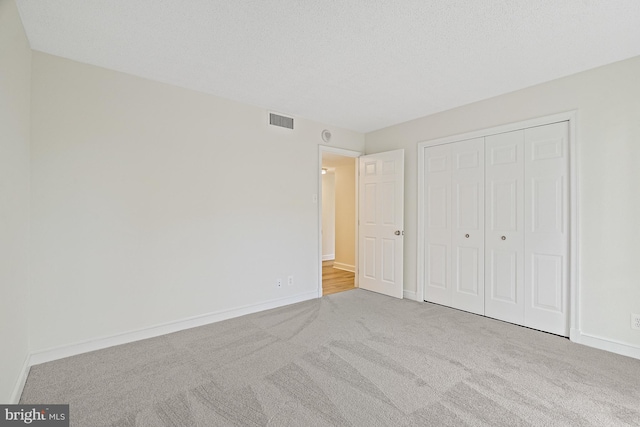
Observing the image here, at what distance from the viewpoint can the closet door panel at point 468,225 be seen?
11.7ft

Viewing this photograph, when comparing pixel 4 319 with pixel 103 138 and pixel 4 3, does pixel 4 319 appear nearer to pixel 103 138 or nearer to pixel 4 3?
pixel 103 138

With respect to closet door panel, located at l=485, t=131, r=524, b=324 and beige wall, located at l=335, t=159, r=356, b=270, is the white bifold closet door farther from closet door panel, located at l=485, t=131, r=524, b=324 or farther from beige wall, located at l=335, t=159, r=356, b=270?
beige wall, located at l=335, t=159, r=356, b=270

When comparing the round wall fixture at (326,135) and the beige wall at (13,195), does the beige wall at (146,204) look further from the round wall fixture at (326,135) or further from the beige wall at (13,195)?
the round wall fixture at (326,135)

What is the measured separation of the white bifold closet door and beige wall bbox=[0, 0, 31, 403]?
4131 millimetres

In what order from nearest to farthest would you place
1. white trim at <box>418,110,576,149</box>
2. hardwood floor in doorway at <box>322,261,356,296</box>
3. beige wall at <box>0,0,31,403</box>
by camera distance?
beige wall at <box>0,0,31,403</box>
white trim at <box>418,110,576,149</box>
hardwood floor in doorway at <box>322,261,356,296</box>

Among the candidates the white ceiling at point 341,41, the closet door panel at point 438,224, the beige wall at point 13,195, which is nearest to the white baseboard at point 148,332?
the beige wall at point 13,195

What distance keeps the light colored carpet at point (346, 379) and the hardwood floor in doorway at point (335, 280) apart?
167 cm

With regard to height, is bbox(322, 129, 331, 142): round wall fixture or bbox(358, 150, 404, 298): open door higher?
bbox(322, 129, 331, 142): round wall fixture

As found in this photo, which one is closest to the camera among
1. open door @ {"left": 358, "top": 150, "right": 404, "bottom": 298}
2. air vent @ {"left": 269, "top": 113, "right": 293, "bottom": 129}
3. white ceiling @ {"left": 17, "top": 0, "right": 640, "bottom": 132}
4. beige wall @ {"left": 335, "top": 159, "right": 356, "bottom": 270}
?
white ceiling @ {"left": 17, "top": 0, "right": 640, "bottom": 132}

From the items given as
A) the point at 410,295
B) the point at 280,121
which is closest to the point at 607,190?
the point at 410,295

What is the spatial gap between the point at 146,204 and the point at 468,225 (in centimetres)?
371

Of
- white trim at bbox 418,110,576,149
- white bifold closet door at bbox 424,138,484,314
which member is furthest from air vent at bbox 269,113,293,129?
white bifold closet door at bbox 424,138,484,314

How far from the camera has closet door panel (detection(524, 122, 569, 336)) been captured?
115 inches

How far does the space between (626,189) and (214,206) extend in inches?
158
